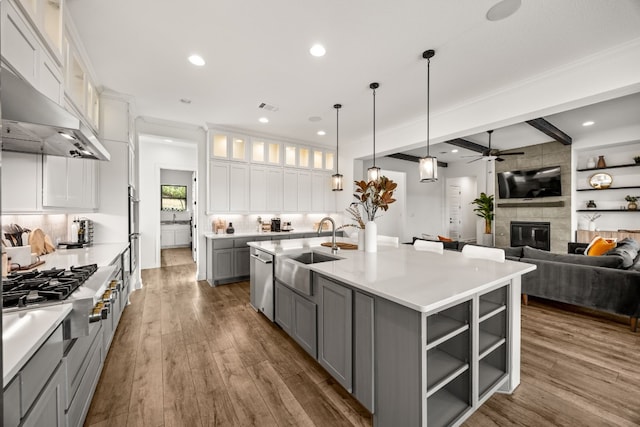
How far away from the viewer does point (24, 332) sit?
1.07m

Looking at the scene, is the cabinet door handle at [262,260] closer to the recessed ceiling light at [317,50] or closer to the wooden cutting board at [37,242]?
the wooden cutting board at [37,242]

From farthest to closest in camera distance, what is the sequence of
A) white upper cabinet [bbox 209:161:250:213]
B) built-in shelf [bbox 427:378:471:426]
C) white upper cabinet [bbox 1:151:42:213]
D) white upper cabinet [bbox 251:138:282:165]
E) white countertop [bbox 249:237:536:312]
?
white upper cabinet [bbox 251:138:282:165]
white upper cabinet [bbox 209:161:250:213]
white upper cabinet [bbox 1:151:42:213]
built-in shelf [bbox 427:378:471:426]
white countertop [bbox 249:237:536:312]

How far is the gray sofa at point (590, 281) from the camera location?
2.82 metres

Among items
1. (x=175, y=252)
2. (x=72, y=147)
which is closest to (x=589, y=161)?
(x=72, y=147)

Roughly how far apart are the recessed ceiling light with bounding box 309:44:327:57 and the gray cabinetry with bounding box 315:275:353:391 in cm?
219

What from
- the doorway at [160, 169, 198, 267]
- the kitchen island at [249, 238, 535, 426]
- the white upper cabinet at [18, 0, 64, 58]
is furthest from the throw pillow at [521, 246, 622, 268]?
the doorway at [160, 169, 198, 267]

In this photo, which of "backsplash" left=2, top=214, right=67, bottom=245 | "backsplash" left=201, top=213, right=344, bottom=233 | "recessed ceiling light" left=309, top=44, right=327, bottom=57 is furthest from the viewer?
"backsplash" left=201, top=213, right=344, bottom=233

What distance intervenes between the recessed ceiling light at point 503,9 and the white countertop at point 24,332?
3.39 metres

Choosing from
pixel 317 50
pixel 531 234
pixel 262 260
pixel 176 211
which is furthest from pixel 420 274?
pixel 176 211

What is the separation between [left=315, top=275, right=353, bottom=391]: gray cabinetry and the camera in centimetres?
181

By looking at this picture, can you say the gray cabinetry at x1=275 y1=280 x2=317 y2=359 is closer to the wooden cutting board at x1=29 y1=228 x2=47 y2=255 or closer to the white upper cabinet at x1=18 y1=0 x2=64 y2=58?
the wooden cutting board at x1=29 y1=228 x2=47 y2=255

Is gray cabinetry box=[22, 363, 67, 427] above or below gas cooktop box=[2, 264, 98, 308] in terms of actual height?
below

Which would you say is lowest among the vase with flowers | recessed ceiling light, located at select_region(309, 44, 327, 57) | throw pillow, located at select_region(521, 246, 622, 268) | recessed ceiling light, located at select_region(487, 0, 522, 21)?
throw pillow, located at select_region(521, 246, 622, 268)

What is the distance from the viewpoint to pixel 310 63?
2.97 metres
